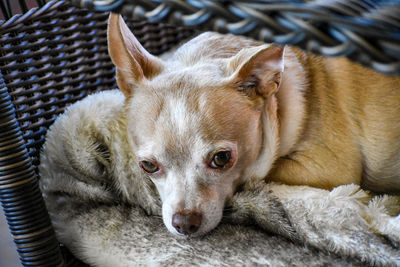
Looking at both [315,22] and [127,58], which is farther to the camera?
[127,58]

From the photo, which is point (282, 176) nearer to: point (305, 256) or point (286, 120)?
point (286, 120)

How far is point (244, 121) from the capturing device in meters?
1.10

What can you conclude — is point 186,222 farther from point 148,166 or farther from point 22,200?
point 22,200

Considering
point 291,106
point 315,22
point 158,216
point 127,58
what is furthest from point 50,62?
point 315,22

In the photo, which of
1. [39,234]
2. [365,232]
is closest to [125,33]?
[39,234]

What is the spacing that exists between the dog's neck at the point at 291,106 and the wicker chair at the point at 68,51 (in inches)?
25.2

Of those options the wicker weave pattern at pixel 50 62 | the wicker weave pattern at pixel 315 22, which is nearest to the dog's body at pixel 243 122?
the wicker weave pattern at pixel 50 62

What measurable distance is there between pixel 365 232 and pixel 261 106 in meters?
0.41

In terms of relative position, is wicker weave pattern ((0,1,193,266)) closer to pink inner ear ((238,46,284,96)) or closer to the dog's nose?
the dog's nose

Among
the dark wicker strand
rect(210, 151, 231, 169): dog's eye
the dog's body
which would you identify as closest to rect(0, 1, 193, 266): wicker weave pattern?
the dark wicker strand

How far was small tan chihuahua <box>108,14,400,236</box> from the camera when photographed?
3.48 feet

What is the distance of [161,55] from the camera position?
1.68 m

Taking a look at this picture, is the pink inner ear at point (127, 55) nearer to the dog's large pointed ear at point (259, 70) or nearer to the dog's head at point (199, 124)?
the dog's head at point (199, 124)

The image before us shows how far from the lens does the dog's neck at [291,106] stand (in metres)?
1.18
